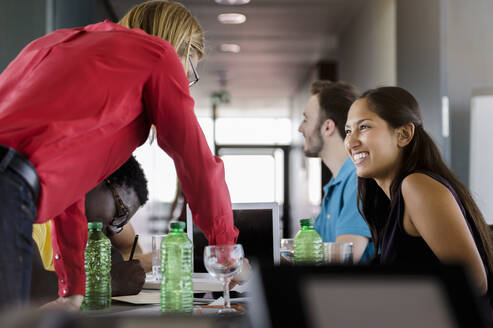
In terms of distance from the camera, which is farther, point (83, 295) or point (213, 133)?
point (213, 133)

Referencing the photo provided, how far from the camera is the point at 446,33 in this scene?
383cm

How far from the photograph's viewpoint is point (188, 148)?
134cm

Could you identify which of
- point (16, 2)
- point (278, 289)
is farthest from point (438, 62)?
point (278, 289)

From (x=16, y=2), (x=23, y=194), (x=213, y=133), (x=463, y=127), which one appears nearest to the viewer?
(x=23, y=194)

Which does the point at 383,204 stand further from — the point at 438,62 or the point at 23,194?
the point at 438,62

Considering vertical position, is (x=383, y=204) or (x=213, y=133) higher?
(x=213, y=133)

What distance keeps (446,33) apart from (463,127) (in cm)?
68

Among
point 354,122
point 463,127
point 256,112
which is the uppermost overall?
point 256,112

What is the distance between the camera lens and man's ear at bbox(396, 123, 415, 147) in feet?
5.62

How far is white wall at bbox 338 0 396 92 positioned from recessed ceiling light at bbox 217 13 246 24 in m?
1.21

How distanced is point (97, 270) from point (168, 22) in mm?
728

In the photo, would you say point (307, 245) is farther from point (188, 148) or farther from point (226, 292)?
point (188, 148)

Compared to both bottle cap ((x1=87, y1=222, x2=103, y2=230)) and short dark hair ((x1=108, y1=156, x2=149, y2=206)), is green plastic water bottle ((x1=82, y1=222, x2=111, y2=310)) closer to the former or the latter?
bottle cap ((x1=87, y1=222, x2=103, y2=230))

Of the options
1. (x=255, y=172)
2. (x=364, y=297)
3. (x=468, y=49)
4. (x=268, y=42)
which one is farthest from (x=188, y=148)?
(x=255, y=172)
